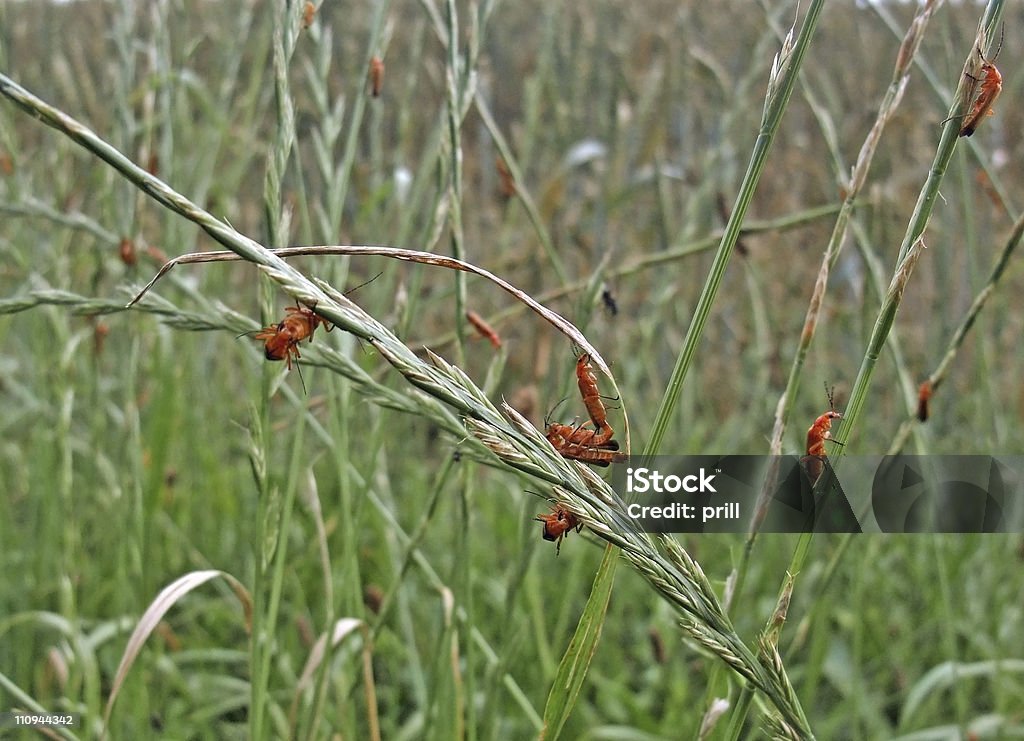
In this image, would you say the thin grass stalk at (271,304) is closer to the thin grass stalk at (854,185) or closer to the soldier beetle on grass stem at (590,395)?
the soldier beetle on grass stem at (590,395)

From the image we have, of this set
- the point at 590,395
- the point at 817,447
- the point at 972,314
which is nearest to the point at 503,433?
the point at 590,395

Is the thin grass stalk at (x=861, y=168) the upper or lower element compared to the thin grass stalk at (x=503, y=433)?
upper

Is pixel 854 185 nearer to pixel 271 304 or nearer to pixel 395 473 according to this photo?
pixel 271 304

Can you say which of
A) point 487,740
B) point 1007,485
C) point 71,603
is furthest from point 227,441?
point 1007,485

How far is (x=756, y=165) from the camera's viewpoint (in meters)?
0.59

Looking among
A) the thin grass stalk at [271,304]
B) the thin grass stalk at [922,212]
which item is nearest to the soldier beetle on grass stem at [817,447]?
the thin grass stalk at [922,212]

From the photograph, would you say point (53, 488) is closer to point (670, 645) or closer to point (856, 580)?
point (670, 645)

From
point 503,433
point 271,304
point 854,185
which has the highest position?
point 854,185

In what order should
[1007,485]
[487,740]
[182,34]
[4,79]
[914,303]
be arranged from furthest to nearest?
[914,303] < [182,34] < [1007,485] < [487,740] < [4,79]

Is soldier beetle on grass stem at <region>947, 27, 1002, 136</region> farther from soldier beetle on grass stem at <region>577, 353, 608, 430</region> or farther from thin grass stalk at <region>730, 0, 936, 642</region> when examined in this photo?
soldier beetle on grass stem at <region>577, 353, 608, 430</region>

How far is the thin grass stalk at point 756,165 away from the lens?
1.88 feet

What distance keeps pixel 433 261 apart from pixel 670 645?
5.04 ft

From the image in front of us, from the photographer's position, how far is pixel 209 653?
1615mm

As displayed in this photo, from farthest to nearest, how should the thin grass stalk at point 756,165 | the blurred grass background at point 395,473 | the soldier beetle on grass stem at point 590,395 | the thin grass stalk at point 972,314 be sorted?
the blurred grass background at point 395,473 < the thin grass stalk at point 972,314 < the soldier beetle on grass stem at point 590,395 < the thin grass stalk at point 756,165
